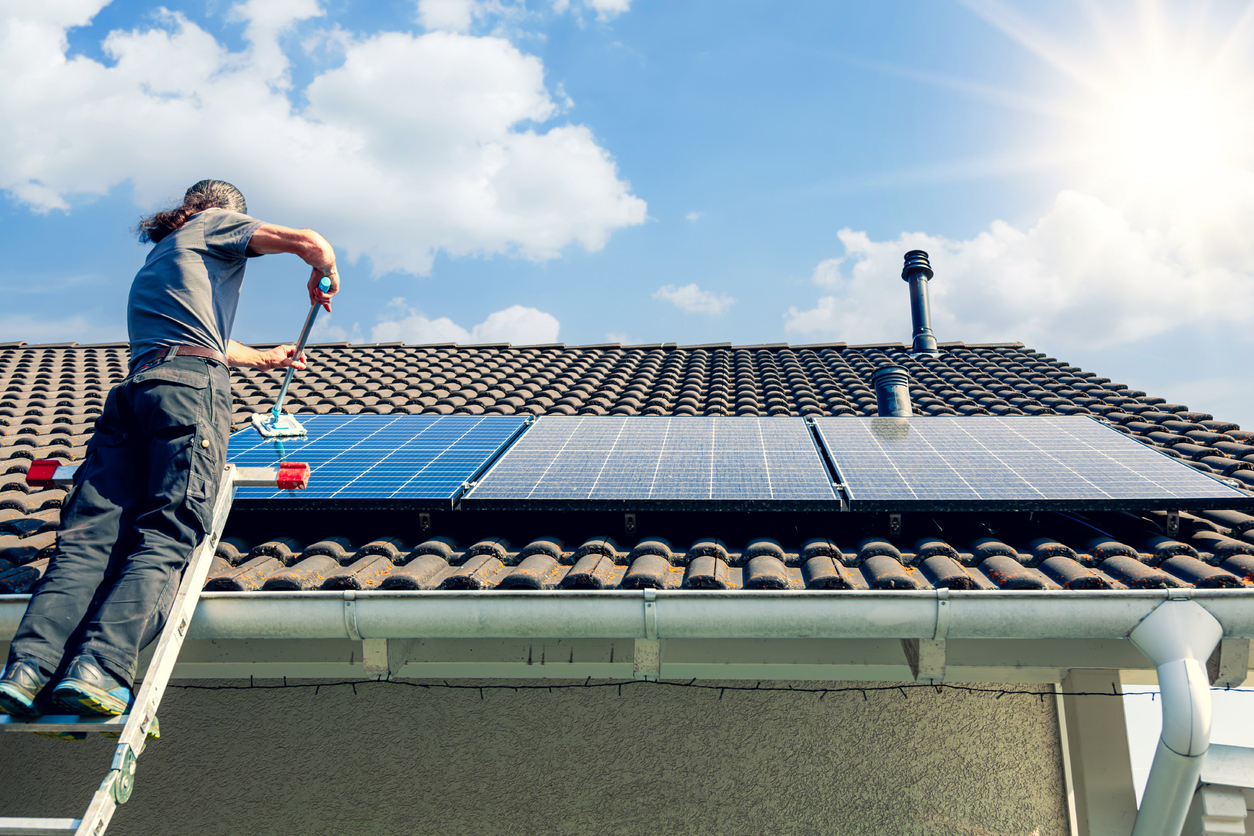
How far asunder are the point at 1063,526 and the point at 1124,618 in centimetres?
121

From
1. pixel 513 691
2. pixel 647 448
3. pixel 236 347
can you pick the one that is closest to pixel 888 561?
pixel 647 448

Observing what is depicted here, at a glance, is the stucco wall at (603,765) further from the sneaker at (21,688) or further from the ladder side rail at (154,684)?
the sneaker at (21,688)

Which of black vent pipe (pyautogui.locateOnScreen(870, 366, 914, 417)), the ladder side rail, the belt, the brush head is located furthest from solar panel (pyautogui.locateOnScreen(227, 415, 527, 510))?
black vent pipe (pyautogui.locateOnScreen(870, 366, 914, 417))

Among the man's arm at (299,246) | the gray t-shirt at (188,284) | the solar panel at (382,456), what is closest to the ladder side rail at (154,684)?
the solar panel at (382,456)

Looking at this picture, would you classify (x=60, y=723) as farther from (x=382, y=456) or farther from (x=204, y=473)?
(x=382, y=456)

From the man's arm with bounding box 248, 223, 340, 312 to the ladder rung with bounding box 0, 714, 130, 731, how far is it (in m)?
2.14

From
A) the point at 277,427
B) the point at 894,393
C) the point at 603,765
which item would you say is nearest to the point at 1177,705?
the point at 603,765

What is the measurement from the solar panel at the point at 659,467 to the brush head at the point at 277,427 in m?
1.47

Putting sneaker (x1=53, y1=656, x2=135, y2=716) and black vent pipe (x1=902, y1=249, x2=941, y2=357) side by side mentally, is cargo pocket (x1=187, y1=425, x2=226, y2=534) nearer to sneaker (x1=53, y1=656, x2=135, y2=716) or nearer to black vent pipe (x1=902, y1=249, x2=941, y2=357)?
sneaker (x1=53, y1=656, x2=135, y2=716)

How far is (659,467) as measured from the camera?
15.1ft

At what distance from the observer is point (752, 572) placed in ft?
11.5

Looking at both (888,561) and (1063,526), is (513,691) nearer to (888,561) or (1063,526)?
(888,561)

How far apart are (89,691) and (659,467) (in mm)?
3082

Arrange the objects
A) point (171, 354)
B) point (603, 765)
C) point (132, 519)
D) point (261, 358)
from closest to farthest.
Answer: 1. point (132, 519)
2. point (171, 354)
3. point (261, 358)
4. point (603, 765)
